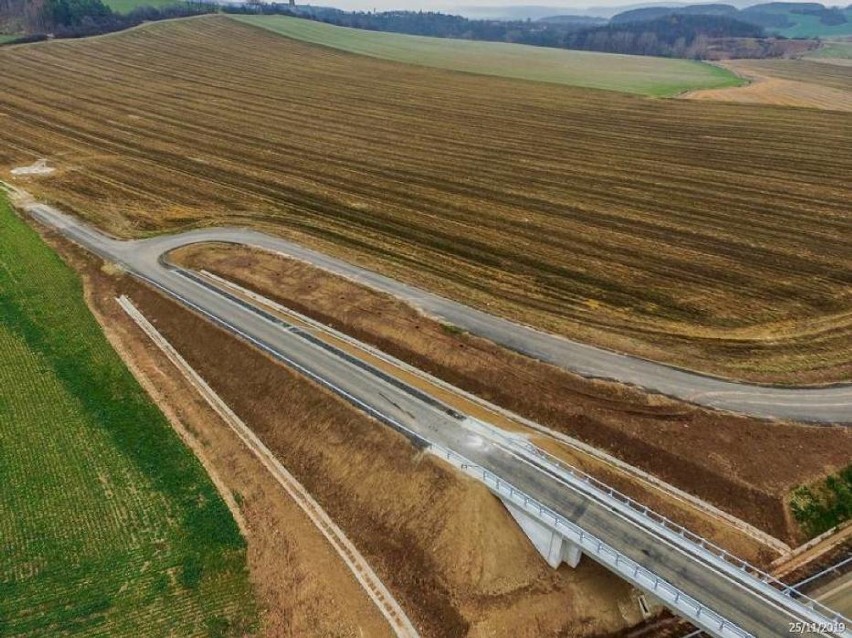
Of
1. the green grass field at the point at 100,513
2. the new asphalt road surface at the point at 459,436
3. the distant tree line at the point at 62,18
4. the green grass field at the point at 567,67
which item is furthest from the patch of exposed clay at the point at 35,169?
the green grass field at the point at 567,67

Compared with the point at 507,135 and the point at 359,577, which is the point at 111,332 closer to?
the point at 359,577

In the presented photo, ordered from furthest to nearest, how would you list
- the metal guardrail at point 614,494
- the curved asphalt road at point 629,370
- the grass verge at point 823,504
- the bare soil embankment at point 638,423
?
the curved asphalt road at point 629,370
the bare soil embankment at point 638,423
the grass verge at point 823,504
the metal guardrail at point 614,494

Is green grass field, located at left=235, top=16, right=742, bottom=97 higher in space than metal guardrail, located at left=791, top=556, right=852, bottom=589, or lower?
higher

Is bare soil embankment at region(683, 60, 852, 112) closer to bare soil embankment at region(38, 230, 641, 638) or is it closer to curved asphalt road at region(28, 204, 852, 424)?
curved asphalt road at region(28, 204, 852, 424)

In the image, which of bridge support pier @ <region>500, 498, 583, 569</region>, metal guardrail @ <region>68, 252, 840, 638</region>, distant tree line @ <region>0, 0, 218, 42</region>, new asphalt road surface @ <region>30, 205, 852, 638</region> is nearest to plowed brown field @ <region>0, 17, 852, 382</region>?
new asphalt road surface @ <region>30, 205, 852, 638</region>

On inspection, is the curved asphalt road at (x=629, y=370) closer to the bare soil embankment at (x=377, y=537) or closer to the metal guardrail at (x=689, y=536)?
the metal guardrail at (x=689, y=536)

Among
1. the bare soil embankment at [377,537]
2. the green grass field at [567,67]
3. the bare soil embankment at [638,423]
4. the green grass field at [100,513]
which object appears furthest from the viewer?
the green grass field at [567,67]
